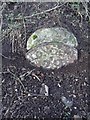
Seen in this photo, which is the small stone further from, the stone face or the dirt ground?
the stone face

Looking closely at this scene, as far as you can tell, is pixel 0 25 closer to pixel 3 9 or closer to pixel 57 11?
pixel 3 9

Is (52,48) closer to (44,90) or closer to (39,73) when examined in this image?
(39,73)

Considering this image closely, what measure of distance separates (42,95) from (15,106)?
0.17 m

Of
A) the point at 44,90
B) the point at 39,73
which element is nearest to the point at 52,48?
the point at 39,73

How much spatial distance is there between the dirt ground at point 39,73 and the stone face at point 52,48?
39mm

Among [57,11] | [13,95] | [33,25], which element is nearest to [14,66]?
[13,95]

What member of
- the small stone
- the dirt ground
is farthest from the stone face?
the small stone

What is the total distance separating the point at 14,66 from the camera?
2.39 meters

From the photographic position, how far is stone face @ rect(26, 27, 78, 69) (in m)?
2.41

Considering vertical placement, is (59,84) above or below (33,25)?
below

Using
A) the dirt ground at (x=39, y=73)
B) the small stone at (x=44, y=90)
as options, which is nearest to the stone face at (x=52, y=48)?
the dirt ground at (x=39, y=73)

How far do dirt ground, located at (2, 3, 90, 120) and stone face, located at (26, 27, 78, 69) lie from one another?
39mm

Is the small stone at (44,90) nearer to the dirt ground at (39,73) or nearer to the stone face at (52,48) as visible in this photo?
the dirt ground at (39,73)

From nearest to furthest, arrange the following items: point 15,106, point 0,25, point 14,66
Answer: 1. point 15,106
2. point 14,66
3. point 0,25
